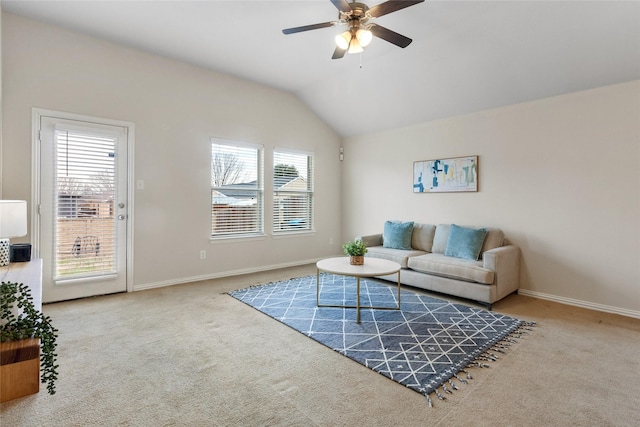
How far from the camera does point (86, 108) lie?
3.76m

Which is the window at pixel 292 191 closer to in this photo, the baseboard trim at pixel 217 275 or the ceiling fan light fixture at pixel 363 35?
the baseboard trim at pixel 217 275

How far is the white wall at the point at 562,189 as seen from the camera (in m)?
3.44

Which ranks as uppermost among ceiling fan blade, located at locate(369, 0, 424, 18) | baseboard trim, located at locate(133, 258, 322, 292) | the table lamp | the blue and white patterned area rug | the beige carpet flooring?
ceiling fan blade, located at locate(369, 0, 424, 18)

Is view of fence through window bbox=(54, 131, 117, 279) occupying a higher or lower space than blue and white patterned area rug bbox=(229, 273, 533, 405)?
higher

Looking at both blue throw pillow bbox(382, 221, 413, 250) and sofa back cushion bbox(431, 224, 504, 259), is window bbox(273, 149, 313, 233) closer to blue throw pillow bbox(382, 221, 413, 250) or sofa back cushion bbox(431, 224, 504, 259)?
blue throw pillow bbox(382, 221, 413, 250)

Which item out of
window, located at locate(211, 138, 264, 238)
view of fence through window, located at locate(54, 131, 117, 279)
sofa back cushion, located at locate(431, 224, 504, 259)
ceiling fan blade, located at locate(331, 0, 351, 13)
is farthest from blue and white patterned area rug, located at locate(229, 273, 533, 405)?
ceiling fan blade, located at locate(331, 0, 351, 13)

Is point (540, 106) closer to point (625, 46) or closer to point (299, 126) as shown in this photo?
point (625, 46)

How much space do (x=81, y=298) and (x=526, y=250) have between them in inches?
216

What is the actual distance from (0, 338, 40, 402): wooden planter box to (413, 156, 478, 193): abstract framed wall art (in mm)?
4796

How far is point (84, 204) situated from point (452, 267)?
14.4ft

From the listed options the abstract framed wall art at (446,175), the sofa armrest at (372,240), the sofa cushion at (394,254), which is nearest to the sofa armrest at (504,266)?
the sofa cushion at (394,254)

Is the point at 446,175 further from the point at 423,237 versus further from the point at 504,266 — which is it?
the point at 504,266

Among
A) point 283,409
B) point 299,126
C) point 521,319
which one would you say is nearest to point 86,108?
point 299,126

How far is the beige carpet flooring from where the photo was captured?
1776 millimetres
